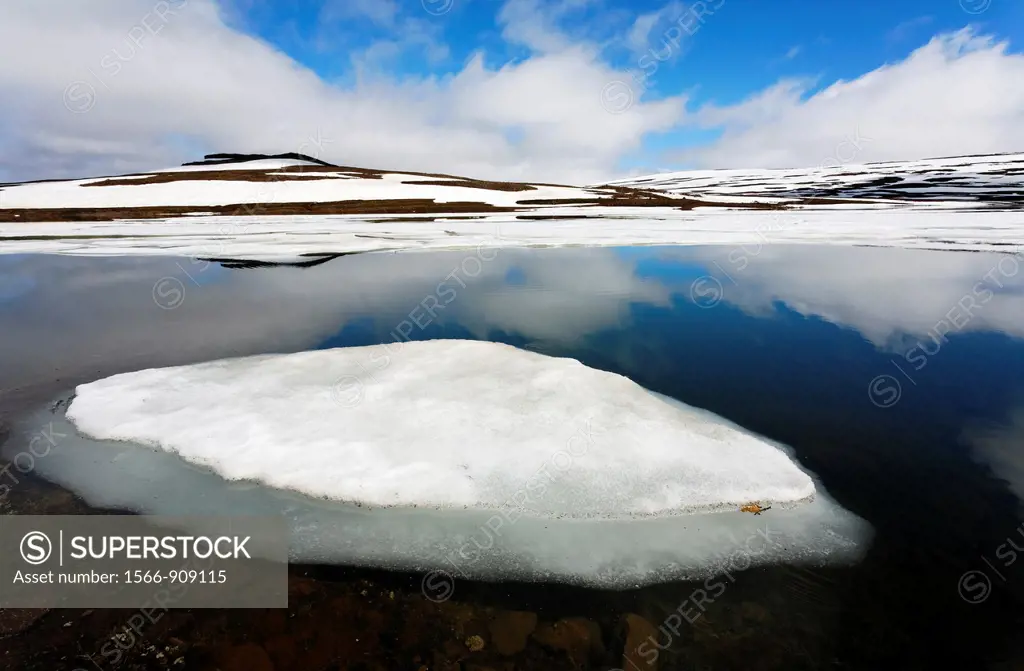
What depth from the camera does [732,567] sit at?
211 inches

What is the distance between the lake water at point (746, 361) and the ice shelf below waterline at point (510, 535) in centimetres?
22

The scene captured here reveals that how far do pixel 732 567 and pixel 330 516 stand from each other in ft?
14.6

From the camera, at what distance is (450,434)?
25.2 feet

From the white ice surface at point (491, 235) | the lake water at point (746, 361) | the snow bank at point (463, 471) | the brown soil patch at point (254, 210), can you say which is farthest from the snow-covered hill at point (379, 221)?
the snow bank at point (463, 471)

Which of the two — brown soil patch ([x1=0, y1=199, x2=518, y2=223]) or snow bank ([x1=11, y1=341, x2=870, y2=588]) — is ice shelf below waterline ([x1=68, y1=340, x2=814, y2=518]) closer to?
snow bank ([x1=11, y1=341, x2=870, y2=588])

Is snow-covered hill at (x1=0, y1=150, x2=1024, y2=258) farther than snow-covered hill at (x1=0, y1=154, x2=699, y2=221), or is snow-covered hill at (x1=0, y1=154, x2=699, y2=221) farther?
snow-covered hill at (x1=0, y1=154, x2=699, y2=221)

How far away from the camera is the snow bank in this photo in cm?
561

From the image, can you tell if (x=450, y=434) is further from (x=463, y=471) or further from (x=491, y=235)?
(x=491, y=235)

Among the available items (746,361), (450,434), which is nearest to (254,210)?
(450,434)

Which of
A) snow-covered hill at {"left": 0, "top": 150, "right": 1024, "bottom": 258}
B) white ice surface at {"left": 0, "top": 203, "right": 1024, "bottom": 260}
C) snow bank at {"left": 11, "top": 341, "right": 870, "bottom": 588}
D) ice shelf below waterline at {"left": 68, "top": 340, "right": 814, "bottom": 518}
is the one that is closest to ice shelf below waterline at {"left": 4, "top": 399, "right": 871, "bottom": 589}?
snow bank at {"left": 11, "top": 341, "right": 870, "bottom": 588}

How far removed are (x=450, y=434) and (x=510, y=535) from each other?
2.20 meters

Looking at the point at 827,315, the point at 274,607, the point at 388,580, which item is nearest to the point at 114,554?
the point at 274,607

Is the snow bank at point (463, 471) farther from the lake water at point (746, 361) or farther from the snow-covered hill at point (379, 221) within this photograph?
the snow-covered hill at point (379, 221)

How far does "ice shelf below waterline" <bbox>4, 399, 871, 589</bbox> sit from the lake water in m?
0.22
